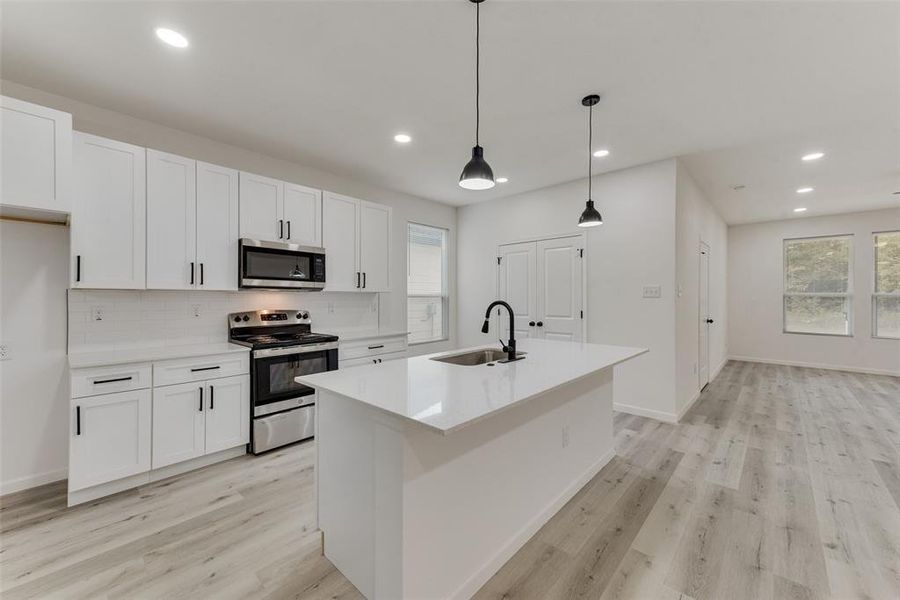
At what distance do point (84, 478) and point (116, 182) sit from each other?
6.49ft

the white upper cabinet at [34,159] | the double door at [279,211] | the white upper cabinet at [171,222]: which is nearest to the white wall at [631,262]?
the double door at [279,211]

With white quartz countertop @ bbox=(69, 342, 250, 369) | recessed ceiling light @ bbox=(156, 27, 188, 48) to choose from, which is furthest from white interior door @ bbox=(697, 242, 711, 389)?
recessed ceiling light @ bbox=(156, 27, 188, 48)

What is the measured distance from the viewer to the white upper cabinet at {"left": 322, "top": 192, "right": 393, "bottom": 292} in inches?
153

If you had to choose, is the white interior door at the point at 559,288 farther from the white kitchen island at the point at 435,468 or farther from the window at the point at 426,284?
the white kitchen island at the point at 435,468

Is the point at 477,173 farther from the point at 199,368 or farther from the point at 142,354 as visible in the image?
the point at 142,354

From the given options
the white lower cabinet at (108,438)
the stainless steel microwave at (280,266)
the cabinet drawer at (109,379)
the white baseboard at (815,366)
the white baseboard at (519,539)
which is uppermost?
the stainless steel microwave at (280,266)

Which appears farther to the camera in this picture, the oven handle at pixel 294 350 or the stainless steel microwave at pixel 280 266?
the stainless steel microwave at pixel 280 266

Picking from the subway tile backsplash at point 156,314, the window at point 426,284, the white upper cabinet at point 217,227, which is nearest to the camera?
the subway tile backsplash at point 156,314

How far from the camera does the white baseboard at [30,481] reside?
249 centimetres

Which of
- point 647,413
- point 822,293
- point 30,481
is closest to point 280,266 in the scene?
point 30,481

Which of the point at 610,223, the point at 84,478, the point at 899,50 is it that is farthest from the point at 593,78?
the point at 84,478

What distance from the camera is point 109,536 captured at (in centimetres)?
206

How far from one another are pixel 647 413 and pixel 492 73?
3.66 metres

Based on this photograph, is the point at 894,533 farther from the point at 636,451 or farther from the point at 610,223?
the point at 610,223
